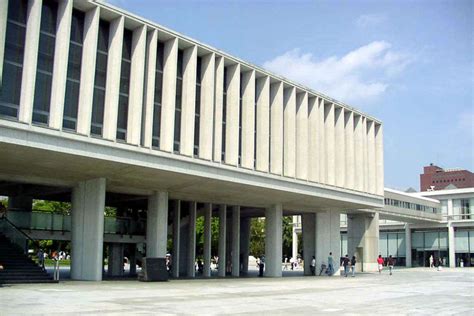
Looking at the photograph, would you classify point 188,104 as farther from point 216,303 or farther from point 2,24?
point 216,303

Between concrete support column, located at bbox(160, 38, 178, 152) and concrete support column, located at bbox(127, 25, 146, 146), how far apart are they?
5.35 feet

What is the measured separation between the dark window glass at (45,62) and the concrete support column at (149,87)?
16.7ft

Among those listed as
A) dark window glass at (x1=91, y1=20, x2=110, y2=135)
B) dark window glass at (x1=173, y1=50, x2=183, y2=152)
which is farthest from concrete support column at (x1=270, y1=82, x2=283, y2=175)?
dark window glass at (x1=91, y1=20, x2=110, y2=135)

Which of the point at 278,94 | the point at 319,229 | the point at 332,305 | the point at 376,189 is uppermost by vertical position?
the point at 278,94

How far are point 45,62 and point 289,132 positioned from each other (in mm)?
18145

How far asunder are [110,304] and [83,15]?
16601mm

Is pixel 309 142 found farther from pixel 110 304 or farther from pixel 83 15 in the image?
pixel 110 304

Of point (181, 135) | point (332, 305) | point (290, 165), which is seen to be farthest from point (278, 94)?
point (332, 305)

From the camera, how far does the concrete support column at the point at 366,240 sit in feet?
188

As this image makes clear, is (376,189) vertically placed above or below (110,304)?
above

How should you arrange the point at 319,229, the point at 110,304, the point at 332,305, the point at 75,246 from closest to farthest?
the point at 110,304 → the point at 332,305 → the point at 75,246 → the point at 319,229

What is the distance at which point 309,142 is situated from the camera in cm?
4131

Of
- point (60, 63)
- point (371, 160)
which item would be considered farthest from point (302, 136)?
point (60, 63)

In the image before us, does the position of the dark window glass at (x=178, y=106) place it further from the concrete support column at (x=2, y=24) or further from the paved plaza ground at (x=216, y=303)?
the paved plaza ground at (x=216, y=303)
